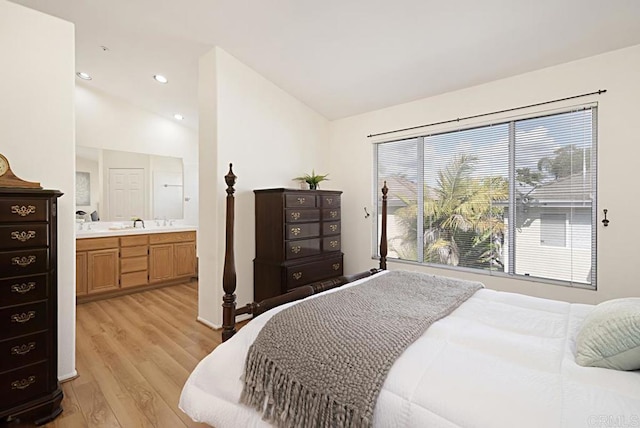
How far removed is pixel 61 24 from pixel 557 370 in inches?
130

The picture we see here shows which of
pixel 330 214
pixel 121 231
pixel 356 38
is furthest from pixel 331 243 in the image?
pixel 121 231

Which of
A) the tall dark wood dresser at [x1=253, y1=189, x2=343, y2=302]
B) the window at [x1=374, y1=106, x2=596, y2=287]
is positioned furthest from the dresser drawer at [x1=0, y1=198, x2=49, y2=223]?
the window at [x1=374, y1=106, x2=596, y2=287]

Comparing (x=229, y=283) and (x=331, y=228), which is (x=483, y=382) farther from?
(x=331, y=228)

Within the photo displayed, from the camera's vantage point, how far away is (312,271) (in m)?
3.40

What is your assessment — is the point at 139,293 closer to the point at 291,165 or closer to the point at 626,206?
the point at 291,165

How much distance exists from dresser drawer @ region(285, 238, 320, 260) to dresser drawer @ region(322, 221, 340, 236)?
0.52 ft

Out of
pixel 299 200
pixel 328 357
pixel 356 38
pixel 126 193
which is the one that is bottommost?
pixel 328 357

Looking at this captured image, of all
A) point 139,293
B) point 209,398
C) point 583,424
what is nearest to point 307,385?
point 209,398

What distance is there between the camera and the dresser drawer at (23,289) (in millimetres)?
1634

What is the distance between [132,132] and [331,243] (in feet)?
11.4

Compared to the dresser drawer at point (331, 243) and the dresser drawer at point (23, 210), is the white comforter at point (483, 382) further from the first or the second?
the dresser drawer at point (331, 243)

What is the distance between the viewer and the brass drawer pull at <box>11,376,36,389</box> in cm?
167

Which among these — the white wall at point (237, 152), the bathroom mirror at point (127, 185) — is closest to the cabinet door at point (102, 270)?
the bathroom mirror at point (127, 185)

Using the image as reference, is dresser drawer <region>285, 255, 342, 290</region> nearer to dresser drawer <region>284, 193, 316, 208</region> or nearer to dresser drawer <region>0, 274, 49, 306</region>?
dresser drawer <region>284, 193, 316, 208</region>
